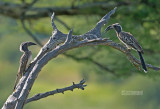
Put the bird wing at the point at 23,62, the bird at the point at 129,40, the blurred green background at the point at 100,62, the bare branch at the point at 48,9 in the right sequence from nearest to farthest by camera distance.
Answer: the bird wing at the point at 23,62, the bird at the point at 129,40, the blurred green background at the point at 100,62, the bare branch at the point at 48,9

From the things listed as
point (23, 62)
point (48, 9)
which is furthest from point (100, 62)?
point (23, 62)

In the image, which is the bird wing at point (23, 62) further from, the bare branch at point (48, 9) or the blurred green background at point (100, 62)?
the bare branch at point (48, 9)

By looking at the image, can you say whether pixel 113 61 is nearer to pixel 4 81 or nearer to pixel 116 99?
pixel 116 99

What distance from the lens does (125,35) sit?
4.46 m

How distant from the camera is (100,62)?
8969mm

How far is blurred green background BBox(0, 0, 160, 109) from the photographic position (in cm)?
769

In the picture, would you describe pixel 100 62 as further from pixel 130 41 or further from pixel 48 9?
pixel 130 41

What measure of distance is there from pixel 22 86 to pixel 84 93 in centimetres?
1066

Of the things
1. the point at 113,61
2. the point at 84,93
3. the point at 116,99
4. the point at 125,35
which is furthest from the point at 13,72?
the point at 125,35

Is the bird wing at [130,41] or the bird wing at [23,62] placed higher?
the bird wing at [130,41]

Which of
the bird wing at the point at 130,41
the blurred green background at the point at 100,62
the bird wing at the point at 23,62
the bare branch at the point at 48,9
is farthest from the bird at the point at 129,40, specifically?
the bare branch at the point at 48,9

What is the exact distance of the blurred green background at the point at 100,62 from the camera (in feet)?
25.2

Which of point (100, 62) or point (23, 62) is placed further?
point (100, 62)

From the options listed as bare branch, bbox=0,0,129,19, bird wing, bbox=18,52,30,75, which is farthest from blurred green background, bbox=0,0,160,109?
bird wing, bbox=18,52,30,75
